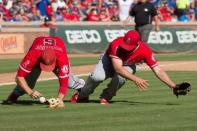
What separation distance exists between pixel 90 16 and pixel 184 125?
21.4 metres

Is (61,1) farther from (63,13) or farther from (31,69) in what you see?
(31,69)

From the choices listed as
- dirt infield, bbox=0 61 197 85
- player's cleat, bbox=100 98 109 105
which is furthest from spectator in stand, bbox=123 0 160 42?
player's cleat, bbox=100 98 109 105

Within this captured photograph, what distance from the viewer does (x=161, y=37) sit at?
2909 centimetres

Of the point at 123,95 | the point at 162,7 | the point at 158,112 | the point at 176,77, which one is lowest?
the point at 162,7

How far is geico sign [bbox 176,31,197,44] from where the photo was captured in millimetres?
29702

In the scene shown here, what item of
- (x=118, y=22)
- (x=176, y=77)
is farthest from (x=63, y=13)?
(x=176, y=77)

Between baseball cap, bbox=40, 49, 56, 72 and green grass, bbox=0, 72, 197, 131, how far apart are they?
646mm

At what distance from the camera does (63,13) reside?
99.1 feet

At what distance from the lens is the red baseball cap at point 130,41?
1076cm

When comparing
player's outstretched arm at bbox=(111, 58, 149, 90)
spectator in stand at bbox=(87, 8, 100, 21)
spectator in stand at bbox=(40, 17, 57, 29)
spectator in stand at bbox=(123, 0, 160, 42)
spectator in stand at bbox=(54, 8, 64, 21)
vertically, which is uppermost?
player's outstretched arm at bbox=(111, 58, 149, 90)

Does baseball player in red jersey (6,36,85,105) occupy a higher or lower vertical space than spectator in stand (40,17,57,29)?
higher

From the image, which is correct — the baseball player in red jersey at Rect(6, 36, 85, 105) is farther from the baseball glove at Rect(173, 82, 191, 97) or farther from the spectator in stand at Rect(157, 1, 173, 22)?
the spectator in stand at Rect(157, 1, 173, 22)

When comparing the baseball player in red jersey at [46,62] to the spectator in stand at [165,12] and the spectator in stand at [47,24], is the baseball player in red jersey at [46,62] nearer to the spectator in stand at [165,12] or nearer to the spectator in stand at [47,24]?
the spectator in stand at [47,24]

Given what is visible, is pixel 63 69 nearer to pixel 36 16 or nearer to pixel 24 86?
pixel 24 86
